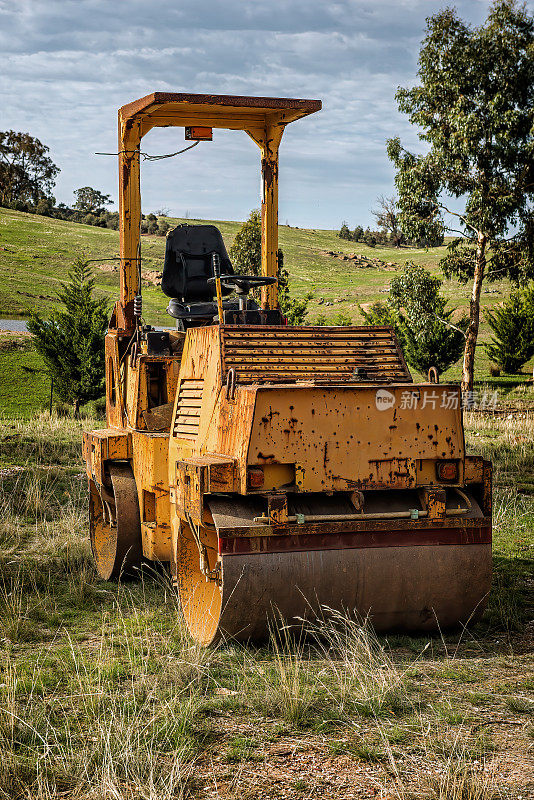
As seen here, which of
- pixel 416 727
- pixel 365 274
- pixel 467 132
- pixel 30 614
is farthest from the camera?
pixel 365 274

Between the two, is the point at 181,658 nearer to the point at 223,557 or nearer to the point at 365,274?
the point at 223,557

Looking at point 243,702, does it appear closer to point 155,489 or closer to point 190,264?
point 155,489

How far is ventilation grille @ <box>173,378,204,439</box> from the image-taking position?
21.7 ft

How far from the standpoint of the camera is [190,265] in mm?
8328

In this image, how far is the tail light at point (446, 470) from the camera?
Result: 5988mm

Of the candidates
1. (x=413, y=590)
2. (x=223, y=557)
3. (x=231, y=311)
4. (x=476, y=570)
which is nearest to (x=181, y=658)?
(x=223, y=557)

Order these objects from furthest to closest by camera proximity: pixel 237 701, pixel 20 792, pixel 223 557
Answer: pixel 223 557
pixel 237 701
pixel 20 792

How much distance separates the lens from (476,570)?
19.7 ft

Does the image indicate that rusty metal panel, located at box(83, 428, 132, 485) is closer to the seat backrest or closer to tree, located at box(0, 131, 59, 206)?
the seat backrest

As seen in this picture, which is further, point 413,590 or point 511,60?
point 511,60

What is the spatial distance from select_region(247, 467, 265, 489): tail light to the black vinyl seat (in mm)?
2932

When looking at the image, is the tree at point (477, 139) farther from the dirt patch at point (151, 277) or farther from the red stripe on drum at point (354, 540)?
the dirt patch at point (151, 277)

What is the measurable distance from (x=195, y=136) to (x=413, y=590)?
4544mm

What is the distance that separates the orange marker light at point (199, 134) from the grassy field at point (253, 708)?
398 centimetres
